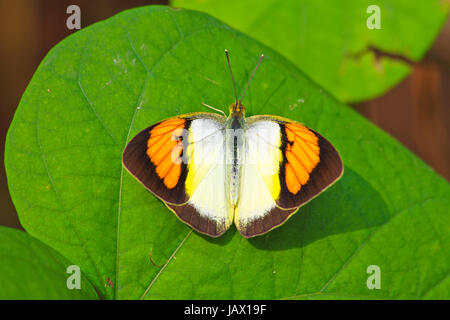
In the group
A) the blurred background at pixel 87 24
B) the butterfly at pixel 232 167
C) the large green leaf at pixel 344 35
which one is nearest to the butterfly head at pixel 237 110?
the butterfly at pixel 232 167

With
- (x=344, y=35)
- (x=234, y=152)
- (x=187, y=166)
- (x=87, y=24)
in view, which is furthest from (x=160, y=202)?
(x=87, y=24)

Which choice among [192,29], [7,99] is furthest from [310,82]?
[7,99]

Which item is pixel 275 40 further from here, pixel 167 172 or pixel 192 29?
pixel 167 172

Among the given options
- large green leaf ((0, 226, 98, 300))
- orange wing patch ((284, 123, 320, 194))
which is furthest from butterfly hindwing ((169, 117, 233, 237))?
large green leaf ((0, 226, 98, 300))

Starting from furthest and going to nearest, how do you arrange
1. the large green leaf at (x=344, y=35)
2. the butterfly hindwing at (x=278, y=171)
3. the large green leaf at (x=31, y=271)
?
the large green leaf at (x=344, y=35)
the butterfly hindwing at (x=278, y=171)
the large green leaf at (x=31, y=271)

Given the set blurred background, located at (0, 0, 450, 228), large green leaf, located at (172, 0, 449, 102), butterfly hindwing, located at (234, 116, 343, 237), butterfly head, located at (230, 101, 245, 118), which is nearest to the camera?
butterfly hindwing, located at (234, 116, 343, 237)

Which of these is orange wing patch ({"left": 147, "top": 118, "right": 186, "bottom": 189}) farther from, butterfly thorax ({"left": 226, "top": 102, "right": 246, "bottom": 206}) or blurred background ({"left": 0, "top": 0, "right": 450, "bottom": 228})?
blurred background ({"left": 0, "top": 0, "right": 450, "bottom": 228})

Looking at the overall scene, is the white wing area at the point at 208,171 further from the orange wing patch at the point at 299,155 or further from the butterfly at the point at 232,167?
the orange wing patch at the point at 299,155
